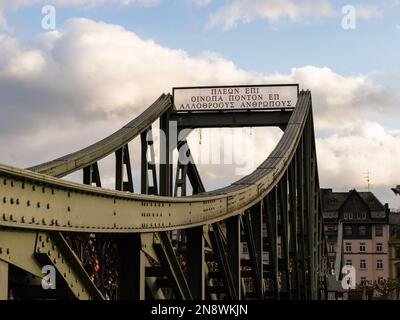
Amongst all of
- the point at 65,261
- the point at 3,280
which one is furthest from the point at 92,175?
the point at 3,280

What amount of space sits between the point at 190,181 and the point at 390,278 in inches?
2831

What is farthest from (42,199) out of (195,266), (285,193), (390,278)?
(390,278)

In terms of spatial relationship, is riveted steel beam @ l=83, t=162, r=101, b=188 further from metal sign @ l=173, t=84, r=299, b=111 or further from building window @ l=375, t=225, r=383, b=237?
building window @ l=375, t=225, r=383, b=237

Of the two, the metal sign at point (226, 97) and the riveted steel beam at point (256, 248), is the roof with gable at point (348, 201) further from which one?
the riveted steel beam at point (256, 248)

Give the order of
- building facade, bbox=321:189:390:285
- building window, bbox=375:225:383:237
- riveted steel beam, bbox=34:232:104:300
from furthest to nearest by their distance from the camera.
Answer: building window, bbox=375:225:383:237 < building facade, bbox=321:189:390:285 < riveted steel beam, bbox=34:232:104:300

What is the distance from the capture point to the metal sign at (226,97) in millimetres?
35094

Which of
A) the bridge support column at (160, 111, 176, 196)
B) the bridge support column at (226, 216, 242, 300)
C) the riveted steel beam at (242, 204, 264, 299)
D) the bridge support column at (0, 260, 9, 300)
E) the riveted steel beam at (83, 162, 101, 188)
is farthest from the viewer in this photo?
the bridge support column at (160, 111, 176, 196)

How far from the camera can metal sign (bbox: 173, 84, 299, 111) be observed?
35094mm

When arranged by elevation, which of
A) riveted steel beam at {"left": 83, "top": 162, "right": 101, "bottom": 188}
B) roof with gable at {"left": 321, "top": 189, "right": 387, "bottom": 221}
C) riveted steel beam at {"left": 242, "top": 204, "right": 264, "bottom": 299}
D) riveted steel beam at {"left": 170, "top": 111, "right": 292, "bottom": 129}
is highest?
roof with gable at {"left": 321, "top": 189, "right": 387, "bottom": 221}

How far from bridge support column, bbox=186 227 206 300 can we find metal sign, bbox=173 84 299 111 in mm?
19000

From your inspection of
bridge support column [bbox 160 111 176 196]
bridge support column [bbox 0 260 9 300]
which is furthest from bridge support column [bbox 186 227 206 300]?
bridge support column [bbox 160 111 176 196]

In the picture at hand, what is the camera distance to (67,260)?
1006 centimetres

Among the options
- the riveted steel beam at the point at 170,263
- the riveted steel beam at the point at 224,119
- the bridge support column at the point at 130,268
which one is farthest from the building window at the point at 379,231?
the bridge support column at the point at 130,268

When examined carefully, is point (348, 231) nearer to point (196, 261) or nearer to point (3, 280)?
point (196, 261)
